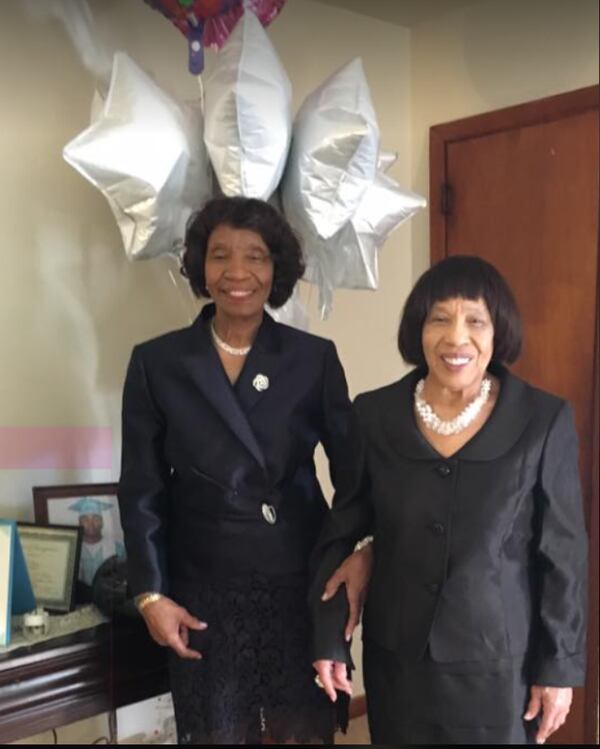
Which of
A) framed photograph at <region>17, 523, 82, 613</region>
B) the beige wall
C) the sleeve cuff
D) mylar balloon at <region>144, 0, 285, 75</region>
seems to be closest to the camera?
the sleeve cuff

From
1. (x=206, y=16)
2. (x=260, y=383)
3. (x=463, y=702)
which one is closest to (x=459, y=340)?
(x=260, y=383)

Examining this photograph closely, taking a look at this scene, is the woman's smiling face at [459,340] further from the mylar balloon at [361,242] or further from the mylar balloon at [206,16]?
the mylar balloon at [206,16]

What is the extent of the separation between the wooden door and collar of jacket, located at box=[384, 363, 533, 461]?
0.80m

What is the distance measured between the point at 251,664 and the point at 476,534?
0.43m

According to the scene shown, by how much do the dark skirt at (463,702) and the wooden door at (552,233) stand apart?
0.85 metres

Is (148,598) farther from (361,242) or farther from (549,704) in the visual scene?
(361,242)

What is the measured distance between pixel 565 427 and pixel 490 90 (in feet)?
3.69

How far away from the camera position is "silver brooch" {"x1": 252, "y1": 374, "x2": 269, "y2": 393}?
121cm

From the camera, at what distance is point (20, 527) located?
4.76ft

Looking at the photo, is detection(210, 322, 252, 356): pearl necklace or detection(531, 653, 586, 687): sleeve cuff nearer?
detection(531, 653, 586, 687): sleeve cuff

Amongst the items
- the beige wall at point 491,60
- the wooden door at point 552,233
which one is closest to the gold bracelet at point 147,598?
the wooden door at point 552,233

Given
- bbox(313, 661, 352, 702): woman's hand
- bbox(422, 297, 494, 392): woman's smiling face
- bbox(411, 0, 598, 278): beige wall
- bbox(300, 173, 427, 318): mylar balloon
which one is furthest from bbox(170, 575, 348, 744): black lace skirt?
bbox(411, 0, 598, 278): beige wall

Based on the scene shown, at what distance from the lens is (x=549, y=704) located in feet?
3.34

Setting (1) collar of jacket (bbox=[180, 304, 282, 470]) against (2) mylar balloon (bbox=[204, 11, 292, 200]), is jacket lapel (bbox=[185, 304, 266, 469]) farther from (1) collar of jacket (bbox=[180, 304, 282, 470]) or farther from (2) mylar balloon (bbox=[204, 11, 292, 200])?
(2) mylar balloon (bbox=[204, 11, 292, 200])
